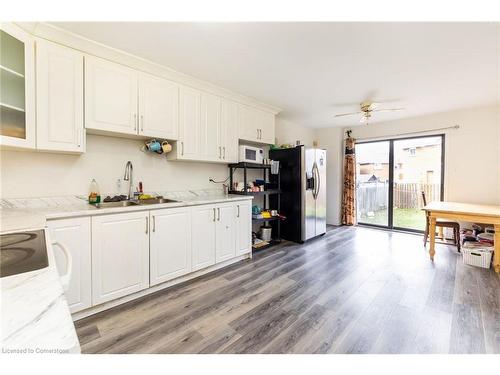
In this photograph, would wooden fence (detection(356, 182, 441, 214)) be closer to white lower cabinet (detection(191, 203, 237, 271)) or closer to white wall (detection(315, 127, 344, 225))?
white wall (detection(315, 127, 344, 225))

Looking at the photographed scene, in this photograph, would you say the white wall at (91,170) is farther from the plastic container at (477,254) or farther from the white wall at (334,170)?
the plastic container at (477,254)

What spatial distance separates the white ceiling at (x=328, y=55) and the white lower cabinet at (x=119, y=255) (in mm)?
1538

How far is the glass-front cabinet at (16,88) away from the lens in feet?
4.98

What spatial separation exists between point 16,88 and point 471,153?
5844mm

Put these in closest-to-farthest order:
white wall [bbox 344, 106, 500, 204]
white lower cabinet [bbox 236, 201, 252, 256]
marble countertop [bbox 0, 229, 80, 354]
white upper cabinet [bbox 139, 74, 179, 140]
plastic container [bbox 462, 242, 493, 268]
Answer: marble countertop [bbox 0, 229, 80, 354] < white upper cabinet [bbox 139, 74, 179, 140] < plastic container [bbox 462, 242, 493, 268] < white lower cabinet [bbox 236, 201, 252, 256] < white wall [bbox 344, 106, 500, 204]

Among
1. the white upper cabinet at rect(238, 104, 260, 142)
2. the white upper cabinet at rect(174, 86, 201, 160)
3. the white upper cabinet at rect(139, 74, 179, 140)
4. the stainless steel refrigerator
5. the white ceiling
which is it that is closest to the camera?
the white ceiling

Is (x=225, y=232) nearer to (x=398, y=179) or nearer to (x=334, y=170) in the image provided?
(x=334, y=170)

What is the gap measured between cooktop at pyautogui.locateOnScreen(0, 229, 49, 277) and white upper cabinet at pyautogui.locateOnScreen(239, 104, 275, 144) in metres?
2.57

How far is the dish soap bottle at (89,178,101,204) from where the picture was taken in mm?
2140

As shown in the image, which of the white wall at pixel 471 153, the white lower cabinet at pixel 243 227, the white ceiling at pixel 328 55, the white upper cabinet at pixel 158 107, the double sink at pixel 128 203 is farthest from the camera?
the white wall at pixel 471 153

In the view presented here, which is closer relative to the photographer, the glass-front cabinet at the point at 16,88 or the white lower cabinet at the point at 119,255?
the glass-front cabinet at the point at 16,88

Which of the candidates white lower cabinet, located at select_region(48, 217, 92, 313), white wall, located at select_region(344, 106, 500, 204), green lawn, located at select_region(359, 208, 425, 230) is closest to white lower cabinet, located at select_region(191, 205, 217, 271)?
white lower cabinet, located at select_region(48, 217, 92, 313)

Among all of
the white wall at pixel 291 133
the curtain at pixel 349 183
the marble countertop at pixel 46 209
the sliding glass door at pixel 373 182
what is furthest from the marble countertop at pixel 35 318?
the sliding glass door at pixel 373 182
